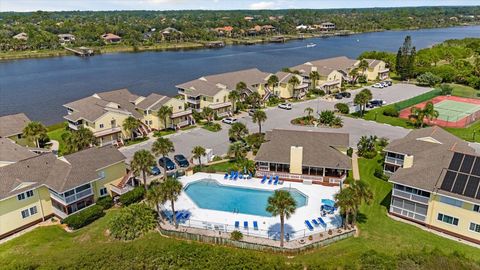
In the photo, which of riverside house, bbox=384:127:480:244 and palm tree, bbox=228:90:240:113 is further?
palm tree, bbox=228:90:240:113

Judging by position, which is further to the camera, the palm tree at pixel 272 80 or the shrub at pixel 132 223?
the palm tree at pixel 272 80

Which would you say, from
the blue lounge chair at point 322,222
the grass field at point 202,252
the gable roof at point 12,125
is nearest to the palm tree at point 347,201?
the grass field at point 202,252

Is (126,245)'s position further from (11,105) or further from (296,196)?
(11,105)

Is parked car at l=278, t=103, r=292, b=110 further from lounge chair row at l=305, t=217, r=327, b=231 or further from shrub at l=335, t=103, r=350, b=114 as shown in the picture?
lounge chair row at l=305, t=217, r=327, b=231

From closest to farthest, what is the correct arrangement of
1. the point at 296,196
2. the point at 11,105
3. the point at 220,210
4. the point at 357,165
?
the point at 220,210 < the point at 296,196 < the point at 357,165 < the point at 11,105

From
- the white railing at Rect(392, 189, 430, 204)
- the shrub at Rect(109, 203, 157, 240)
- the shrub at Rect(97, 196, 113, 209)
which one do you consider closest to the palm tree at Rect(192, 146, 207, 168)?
the shrub at Rect(97, 196, 113, 209)

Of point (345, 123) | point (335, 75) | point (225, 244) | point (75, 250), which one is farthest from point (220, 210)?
point (335, 75)

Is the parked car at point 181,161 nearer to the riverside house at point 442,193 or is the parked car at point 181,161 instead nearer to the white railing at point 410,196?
the riverside house at point 442,193
